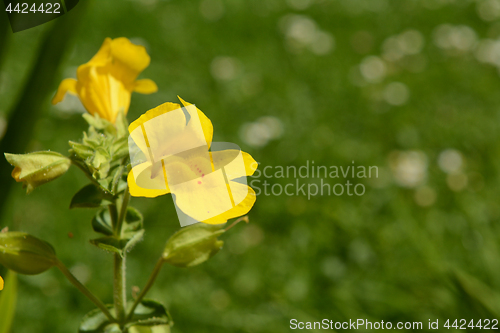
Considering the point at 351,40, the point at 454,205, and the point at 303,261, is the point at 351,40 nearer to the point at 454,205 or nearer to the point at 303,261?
the point at 454,205

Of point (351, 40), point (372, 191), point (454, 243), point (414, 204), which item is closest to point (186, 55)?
point (351, 40)

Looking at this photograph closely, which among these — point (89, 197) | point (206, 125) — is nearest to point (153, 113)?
point (206, 125)

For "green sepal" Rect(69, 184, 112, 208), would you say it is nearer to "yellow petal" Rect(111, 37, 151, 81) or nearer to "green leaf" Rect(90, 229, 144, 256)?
"green leaf" Rect(90, 229, 144, 256)

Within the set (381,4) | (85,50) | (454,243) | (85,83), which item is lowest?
(454,243)

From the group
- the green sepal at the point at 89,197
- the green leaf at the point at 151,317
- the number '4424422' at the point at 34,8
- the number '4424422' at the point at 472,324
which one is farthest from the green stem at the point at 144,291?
the number '4424422' at the point at 472,324

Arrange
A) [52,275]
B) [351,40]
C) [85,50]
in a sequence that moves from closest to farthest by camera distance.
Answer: [52,275] < [85,50] < [351,40]

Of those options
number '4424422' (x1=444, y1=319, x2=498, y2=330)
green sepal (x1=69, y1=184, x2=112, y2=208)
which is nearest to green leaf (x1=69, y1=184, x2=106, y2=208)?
green sepal (x1=69, y1=184, x2=112, y2=208)
